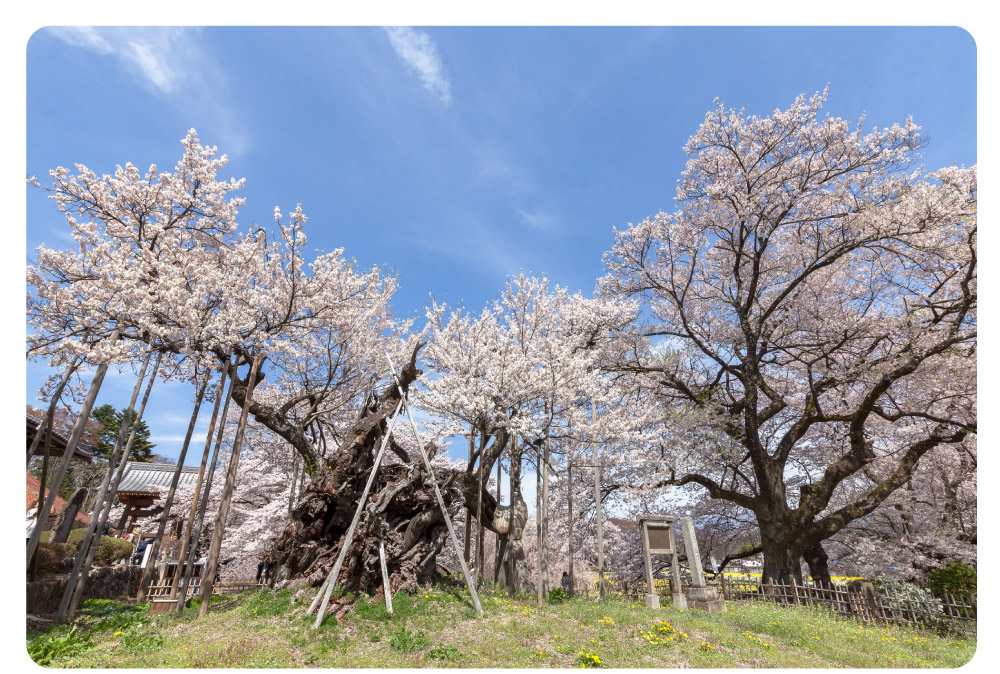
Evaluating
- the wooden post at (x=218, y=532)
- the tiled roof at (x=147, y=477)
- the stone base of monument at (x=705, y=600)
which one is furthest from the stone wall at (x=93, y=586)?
the stone base of monument at (x=705, y=600)

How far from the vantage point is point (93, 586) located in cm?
1190

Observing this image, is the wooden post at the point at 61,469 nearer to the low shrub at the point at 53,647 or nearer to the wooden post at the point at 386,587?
the low shrub at the point at 53,647

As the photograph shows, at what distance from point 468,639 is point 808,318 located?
547 inches

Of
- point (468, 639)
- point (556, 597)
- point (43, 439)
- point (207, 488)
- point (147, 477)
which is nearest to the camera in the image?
point (468, 639)

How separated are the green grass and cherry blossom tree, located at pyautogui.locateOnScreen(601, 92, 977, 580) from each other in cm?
473

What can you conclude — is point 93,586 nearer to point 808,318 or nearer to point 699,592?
point 699,592

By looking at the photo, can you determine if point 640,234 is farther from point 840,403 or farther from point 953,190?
point 840,403

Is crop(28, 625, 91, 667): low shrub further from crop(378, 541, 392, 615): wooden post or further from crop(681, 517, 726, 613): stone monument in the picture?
crop(681, 517, 726, 613): stone monument

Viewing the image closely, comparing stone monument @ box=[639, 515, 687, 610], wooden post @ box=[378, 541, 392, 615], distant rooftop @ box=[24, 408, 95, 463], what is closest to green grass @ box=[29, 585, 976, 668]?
wooden post @ box=[378, 541, 392, 615]

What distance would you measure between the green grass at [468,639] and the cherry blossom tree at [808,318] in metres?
4.73

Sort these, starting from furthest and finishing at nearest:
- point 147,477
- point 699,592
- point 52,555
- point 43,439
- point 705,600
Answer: point 147,477 → point 43,439 → point 699,592 → point 705,600 → point 52,555

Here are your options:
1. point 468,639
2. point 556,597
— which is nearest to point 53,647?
point 468,639

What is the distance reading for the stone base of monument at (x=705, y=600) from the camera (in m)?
10.9

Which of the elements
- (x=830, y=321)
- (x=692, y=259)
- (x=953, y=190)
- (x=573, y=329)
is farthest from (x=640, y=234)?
(x=953, y=190)
